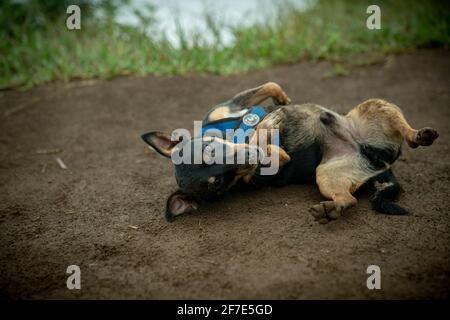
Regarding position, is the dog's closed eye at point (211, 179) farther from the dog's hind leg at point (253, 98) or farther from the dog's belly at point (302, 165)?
the dog's hind leg at point (253, 98)

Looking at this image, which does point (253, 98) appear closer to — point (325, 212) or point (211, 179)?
point (211, 179)

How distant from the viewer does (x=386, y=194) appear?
2982 mm

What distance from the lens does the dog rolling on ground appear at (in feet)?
9.43

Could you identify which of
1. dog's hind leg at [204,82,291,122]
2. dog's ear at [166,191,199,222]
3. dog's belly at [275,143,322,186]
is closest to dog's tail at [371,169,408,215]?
dog's belly at [275,143,322,186]

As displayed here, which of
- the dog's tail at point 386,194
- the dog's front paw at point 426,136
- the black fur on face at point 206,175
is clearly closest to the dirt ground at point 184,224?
the dog's tail at point 386,194

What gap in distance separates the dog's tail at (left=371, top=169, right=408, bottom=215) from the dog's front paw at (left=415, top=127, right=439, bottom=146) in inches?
13.3

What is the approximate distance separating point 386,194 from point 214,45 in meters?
4.44

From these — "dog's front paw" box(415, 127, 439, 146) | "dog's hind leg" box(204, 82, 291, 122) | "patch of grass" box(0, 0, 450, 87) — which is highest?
"patch of grass" box(0, 0, 450, 87)

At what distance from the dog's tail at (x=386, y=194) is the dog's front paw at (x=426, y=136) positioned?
1.11 ft

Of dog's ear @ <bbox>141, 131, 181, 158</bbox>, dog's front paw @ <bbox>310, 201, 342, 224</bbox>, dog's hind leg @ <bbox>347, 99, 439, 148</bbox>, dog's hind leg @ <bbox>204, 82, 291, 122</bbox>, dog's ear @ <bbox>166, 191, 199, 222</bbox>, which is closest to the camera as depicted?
dog's front paw @ <bbox>310, 201, 342, 224</bbox>

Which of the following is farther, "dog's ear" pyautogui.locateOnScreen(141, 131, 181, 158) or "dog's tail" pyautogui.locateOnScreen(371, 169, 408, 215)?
"dog's ear" pyautogui.locateOnScreen(141, 131, 181, 158)

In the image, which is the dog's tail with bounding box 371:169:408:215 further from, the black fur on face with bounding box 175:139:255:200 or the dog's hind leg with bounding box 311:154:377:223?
the black fur on face with bounding box 175:139:255:200

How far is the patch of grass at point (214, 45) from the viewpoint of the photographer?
6.11m

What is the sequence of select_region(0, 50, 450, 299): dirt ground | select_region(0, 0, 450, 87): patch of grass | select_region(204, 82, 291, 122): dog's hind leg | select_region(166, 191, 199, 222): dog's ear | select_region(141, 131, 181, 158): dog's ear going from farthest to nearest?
Answer: 1. select_region(0, 0, 450, 87): patch of grass
2. select_region(204, 82, 291, 122): dog's hind leg
3. select_region(141, 131, 181, 158): dog's ear
4. select_region(166, 191, 199, 222): dog's ear
5. select_region(0, 50, 450, 299): dirt ground
